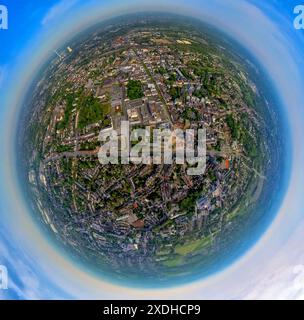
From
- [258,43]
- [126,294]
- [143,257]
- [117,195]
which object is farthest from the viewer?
[258,43]

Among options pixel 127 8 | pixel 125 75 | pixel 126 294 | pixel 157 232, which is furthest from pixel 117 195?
pixel 127 8

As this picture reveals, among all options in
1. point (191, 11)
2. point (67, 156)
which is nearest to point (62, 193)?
point (67, 156)

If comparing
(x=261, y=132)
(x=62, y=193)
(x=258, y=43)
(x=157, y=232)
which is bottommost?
(x=157, y=232)

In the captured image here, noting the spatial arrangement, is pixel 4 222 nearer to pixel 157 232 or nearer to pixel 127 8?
pixel 157 232

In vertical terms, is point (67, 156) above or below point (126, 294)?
above

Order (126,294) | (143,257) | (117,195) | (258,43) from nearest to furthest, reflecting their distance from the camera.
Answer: (117,195) < (143,257) < (126,294) < (258,43)

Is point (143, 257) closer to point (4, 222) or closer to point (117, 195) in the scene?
point (117, 195)

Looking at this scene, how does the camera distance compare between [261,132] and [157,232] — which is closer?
[157,232]
